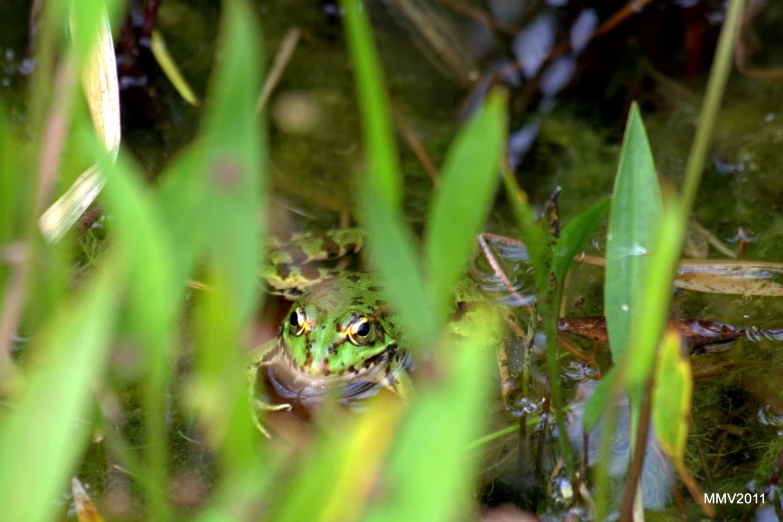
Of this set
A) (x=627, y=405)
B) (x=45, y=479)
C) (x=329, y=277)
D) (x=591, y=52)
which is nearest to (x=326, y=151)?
(x=329, y=277)

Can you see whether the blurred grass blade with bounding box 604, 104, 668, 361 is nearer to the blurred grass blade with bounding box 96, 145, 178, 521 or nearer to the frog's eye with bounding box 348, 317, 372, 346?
the blurred grass blade with bounding box 96, 145, 178, 521

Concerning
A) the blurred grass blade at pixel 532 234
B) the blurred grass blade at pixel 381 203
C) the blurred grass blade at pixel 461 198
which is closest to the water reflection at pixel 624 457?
the blurred grass blade at pixel 532 234

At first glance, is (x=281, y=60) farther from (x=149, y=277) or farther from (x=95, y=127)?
(x=149, y=277)

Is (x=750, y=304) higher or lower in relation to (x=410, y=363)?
higher

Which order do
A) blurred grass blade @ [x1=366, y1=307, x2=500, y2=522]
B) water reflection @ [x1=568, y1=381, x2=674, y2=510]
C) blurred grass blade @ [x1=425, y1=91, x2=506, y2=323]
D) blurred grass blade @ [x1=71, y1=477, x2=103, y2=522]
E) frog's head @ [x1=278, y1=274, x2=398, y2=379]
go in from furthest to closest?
frog's head @ [x1=278, y1=274, x2=398, y2=379]
water reflection @ [x1=568, y1=381, x2=674, y2=510]
blurred grass blade @ [x1=71, y1=477, x2=103, y2=522]
blurred grass blade @ [x1=425, y1=91, x2=506, y2=323]
blurred grass blade @ [x1=366, y1=307, x2=500, y2=522]

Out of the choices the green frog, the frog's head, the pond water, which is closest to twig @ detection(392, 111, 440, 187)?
the pond water

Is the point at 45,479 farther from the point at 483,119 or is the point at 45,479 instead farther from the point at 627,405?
the point at 627,405
